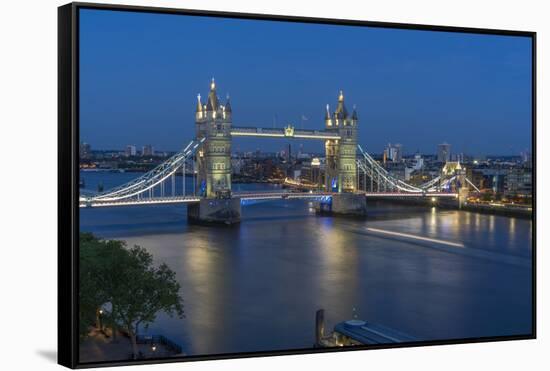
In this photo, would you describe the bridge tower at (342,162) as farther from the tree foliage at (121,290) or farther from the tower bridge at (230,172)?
the tree foliage at (121,290)

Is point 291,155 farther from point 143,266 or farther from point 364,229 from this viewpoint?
point 143,266

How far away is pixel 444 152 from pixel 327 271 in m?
1.41

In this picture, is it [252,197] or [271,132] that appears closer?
[271,132]

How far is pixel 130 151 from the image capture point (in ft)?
23.0

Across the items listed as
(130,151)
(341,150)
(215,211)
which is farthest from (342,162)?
(130,151)

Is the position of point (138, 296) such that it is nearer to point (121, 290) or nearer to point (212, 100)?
point (121, 290)

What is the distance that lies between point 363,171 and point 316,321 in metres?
2.33

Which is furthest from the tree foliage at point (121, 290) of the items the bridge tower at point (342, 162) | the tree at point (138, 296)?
the bridge tower at point (342, 162)

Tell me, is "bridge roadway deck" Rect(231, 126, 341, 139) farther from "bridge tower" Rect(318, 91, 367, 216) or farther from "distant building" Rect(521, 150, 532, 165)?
"distant building" Rect(521, 150, 532, 165)

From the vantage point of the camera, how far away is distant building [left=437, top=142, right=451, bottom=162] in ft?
26.0

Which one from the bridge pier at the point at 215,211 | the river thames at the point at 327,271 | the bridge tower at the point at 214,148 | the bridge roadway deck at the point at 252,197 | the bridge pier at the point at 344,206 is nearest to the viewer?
the bridge tower at the point at 214,148

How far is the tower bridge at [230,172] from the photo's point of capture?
297 inches

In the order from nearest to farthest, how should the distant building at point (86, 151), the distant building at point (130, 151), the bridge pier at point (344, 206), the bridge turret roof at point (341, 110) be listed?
the distant building at point (86, 151), the distant building at point (130, 151), the bridge turret roof at point (341, 110), the bridge pier at point (344, 206)

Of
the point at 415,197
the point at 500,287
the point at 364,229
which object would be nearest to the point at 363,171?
the point at 415,197
